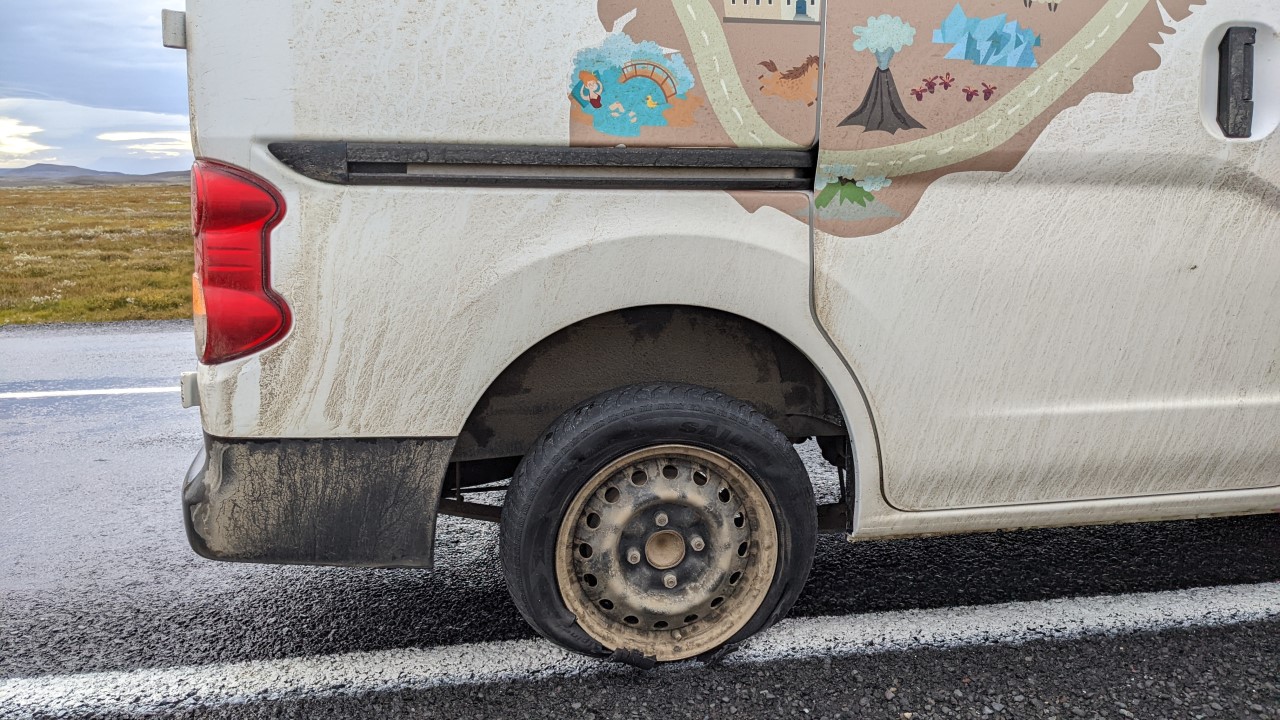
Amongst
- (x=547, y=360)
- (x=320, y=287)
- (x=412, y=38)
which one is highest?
(x=412, y=38)

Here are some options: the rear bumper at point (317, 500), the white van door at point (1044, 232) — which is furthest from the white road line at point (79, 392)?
the white van door at point (1044, 232)

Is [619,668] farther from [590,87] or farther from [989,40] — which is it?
[989,40]

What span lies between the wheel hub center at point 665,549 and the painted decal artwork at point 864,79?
821 mm

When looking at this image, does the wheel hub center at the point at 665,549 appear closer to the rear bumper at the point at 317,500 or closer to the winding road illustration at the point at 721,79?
the rear bumper at the point at 317,500

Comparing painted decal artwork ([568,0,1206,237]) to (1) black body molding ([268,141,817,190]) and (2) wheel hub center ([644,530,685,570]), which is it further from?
(2) wheel hub center ([644,530,685,570])

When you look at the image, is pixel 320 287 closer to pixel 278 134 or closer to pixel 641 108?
pixel 278 134

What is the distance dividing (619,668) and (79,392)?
14.5 ft

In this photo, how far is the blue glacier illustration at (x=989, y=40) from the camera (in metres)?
2.19

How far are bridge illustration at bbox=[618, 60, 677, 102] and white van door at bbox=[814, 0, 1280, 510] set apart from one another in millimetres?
349

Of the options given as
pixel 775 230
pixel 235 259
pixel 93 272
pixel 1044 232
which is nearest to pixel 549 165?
pixel 775 230

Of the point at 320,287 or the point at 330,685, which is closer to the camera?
the point at 320,287

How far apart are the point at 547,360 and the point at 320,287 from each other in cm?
55

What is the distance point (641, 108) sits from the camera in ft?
6.88

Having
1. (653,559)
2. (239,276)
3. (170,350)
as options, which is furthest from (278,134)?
(170,350)
